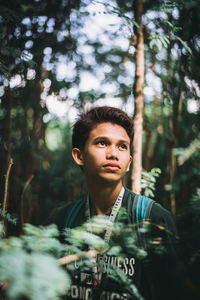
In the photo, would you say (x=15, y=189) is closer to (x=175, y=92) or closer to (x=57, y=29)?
(x=57, y=29)

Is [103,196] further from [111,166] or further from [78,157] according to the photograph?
[78,157]

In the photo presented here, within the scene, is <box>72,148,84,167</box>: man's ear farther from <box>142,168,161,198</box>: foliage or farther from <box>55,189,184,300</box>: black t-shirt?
<box>142,168,161,198</box>: foliage

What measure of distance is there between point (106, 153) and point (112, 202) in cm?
39

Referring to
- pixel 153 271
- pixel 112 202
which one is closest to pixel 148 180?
pixel 112 202

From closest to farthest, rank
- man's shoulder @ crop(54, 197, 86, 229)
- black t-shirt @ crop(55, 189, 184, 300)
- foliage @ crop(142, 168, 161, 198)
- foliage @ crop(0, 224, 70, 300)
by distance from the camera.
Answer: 1. foliage @ crop(0, 224, 70, 300)
2. black t-shirt @ crop(55, 189, 184, 300)
3. man's shoulder @ crop(54, 197, 86, 229)
4. foliage @ crop(142, 168, 161, 198)

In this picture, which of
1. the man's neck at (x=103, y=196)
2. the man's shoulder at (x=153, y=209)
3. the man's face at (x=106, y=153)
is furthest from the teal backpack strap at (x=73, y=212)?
the man's shoulder at (x=153, y=209)

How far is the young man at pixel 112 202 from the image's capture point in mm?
1334

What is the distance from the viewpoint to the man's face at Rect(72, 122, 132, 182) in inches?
64.7

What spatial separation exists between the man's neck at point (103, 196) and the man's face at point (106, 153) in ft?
0.25

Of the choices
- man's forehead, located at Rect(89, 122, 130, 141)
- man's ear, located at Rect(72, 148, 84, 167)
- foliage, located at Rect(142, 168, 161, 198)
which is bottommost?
foliage, located at Rect(142, 168, 161, 198)

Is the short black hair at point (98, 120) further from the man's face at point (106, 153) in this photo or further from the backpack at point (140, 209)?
the backpack at point (140, 209)

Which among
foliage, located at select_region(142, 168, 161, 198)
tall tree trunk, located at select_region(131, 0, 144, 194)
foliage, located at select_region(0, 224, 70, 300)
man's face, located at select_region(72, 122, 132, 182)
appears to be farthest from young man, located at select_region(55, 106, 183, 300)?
foliage, located at select_region(0, 224, 70, 300)

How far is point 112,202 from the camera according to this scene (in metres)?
1.81

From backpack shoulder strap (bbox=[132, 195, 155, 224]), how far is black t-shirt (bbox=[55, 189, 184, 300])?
2cm
